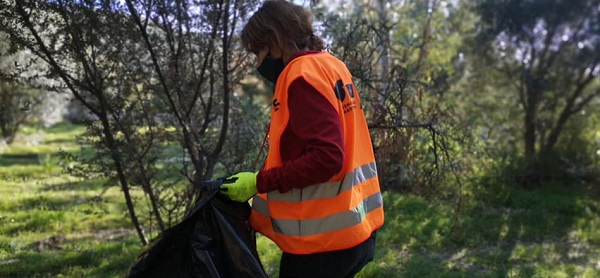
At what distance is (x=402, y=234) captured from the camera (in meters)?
7.35

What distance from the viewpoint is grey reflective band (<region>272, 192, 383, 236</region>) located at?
210cm

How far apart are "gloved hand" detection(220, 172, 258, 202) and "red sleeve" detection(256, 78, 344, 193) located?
230 mm

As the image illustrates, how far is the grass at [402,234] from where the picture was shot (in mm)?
5293

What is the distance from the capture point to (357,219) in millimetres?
2141

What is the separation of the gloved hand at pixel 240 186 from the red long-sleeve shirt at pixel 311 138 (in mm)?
225

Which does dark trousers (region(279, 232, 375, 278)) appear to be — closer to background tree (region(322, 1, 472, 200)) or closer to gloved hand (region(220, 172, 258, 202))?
gloved hand (region(220, 172, 258, 202))

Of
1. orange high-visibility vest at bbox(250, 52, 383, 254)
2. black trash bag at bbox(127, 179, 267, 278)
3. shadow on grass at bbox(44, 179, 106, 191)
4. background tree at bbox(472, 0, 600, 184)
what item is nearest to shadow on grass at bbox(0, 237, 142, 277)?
black trash bag at bbox(127, 179, 267, 278)

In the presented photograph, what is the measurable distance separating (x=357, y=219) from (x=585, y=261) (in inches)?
236

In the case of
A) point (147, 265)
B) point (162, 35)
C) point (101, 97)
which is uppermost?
point (162, 35)

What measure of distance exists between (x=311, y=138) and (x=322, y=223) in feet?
1.18

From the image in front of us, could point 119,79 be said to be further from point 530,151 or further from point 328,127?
point 530,151

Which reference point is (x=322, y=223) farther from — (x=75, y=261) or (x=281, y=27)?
(x=75, y=261)

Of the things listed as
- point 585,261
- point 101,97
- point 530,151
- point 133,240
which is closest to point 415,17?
point 530,151

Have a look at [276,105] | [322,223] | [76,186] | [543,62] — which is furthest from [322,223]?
[543,62]
